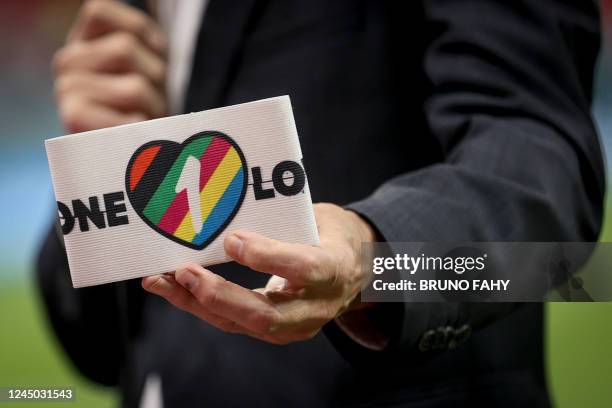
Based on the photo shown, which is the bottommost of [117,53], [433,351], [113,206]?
[433,351]

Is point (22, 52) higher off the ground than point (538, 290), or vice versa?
point (22, 52)

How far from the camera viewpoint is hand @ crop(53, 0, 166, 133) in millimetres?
955

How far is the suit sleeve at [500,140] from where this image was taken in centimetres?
71

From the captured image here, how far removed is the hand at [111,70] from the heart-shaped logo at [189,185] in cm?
38

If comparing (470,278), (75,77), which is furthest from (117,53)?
(470,278)

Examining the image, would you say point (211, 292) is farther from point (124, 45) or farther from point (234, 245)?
point (124, 45)

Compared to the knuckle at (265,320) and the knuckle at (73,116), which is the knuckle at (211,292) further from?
the knuckle at (73,116)

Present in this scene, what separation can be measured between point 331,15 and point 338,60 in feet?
0.18

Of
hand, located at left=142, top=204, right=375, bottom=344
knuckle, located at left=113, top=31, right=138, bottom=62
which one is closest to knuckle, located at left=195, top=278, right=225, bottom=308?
hand, located at left=142, top=204, right=375, bottom=344

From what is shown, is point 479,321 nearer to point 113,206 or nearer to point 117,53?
point 113,206

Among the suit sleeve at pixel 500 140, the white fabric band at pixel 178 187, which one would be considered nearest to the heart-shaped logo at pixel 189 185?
the white fabric band at pixel 178 187

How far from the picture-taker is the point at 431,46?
831 mm

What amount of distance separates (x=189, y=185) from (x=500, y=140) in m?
0.33

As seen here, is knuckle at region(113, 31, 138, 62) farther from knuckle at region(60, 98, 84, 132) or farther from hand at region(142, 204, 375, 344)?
hand at region(142, 204, 375, 344)
